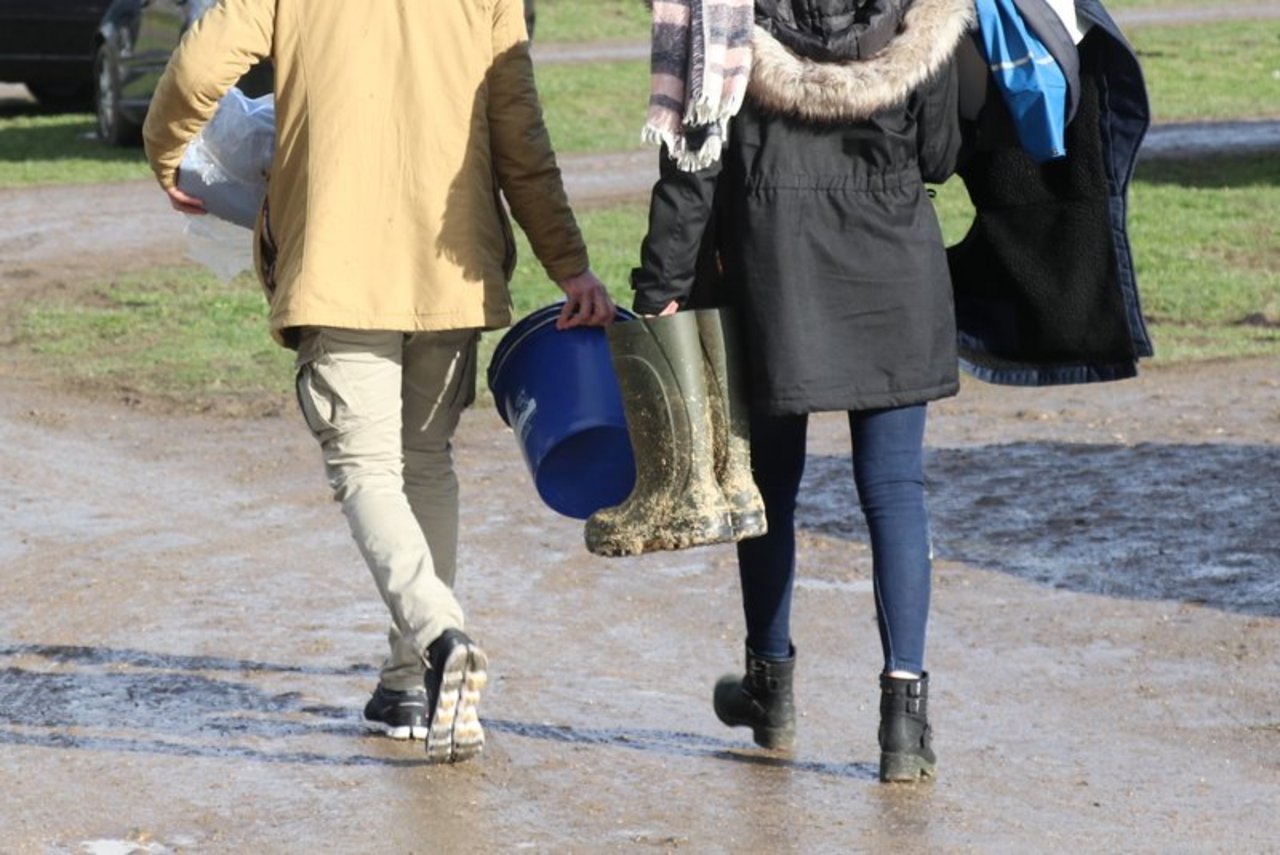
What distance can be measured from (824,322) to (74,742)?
1771 millimetres

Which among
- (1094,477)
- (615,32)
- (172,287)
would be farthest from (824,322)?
(615,32)

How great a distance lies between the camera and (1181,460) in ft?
25.3

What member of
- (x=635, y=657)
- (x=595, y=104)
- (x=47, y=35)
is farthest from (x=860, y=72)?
(x=47, y=35)

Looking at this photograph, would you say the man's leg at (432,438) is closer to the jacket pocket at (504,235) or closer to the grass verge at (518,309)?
the jacket pocket at (504,235)

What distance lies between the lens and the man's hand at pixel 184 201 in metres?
5.06

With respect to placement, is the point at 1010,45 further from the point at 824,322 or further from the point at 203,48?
the point at 203,48

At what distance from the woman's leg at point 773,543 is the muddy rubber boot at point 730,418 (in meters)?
0.12

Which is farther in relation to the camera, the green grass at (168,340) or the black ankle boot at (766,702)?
the green grass at (168,340)

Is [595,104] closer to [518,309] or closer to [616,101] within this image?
[616,101]

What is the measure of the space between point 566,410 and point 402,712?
2.42ft

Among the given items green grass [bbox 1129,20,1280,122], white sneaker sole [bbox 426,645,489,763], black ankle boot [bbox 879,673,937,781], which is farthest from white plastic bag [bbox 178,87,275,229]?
green grass [bbox 1129,20,1280,122]

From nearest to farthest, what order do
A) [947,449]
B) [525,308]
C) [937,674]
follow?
[937,674]
[947,449]
[525,308]

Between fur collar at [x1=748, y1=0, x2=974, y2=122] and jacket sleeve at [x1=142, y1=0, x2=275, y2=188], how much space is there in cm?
93

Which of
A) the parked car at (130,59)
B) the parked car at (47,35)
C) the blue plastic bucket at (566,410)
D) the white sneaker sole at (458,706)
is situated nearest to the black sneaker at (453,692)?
the white sneaker sole at (458,706)
